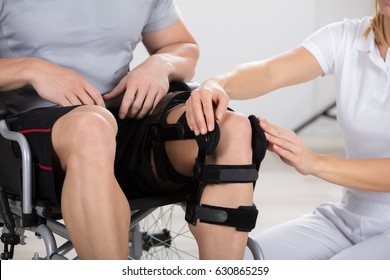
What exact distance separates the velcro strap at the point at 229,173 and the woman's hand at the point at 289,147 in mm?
144

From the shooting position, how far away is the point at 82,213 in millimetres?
1524

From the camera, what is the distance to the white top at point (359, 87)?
208cm

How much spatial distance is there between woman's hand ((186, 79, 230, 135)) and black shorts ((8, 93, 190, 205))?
220 millimetres

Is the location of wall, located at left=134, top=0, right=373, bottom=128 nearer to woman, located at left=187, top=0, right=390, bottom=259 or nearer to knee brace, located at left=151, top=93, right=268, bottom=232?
woman, located at left=187, top=0, right=390, bottom=259

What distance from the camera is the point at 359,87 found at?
2127 millimetres

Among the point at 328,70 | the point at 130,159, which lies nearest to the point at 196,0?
the point at 328,70

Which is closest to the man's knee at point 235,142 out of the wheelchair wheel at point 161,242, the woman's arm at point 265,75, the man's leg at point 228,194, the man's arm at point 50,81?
the man's leg at point 228,194

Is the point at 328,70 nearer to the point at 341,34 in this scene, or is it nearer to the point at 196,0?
the point at 341,34

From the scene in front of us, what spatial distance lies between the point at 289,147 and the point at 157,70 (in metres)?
0.40

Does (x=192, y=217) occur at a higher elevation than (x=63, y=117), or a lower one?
lower

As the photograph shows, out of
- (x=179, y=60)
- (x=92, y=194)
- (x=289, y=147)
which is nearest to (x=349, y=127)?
(x=289, y=147)

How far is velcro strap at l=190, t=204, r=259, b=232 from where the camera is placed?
5.35ft
